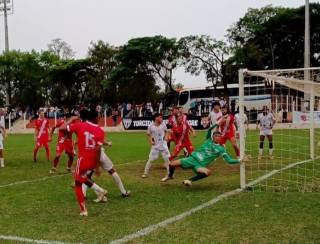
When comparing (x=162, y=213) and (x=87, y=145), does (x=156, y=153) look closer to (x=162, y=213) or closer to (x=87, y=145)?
(x=87, y=145)

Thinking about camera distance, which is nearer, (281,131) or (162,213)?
(162,213)

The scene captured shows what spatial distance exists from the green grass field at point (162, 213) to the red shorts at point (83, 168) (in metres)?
0.63

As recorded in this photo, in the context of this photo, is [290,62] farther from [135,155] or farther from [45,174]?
[45,174]

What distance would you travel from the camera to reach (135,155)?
18984 mm

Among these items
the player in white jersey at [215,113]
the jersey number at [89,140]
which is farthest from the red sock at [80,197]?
the player in white jersey at [215,113]

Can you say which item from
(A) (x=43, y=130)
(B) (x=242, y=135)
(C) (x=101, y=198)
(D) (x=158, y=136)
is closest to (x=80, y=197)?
(C) (x=101, y=198)

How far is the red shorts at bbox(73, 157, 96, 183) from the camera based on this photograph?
8.37 metres

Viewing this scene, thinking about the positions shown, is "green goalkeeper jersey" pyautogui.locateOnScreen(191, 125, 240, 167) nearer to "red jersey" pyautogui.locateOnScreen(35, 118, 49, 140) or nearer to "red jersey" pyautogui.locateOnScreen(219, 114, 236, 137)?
"red jersey" pyautogui.locateOnScreen(219, 114, 236, 137)

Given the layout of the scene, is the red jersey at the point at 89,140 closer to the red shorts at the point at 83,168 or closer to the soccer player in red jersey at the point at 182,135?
the red shorts at the point at 83,168


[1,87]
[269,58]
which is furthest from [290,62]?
[1,87]

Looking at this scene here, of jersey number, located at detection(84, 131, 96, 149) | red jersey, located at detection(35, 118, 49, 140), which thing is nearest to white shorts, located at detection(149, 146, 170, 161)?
jersey number, located at detection(84, 131, 96, 149)

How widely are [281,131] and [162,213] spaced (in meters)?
15.5

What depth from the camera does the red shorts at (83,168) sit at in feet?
27.5

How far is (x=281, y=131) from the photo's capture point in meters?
22.6
